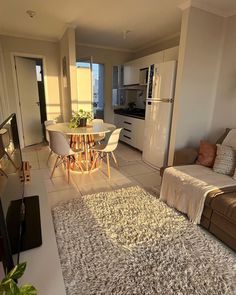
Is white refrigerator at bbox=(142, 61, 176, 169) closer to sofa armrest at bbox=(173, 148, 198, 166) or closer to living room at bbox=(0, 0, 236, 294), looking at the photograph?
living room at bbox=(0, 0, 236, 294)

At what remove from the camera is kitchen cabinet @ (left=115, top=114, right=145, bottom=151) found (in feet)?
13.5

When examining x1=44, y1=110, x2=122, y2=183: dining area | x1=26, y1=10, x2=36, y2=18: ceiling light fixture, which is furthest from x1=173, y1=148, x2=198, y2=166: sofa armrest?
x1=26, y1=10, x2=36, y2=18: ceiling light fixture

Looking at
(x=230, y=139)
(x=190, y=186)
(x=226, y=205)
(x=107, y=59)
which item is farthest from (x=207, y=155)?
(x=107, y=59)

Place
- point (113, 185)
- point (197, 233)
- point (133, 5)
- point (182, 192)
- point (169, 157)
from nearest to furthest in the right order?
point (197, 233)
point (182, 192)
point (133, 5)
point (113, 185)
point (169, 157)

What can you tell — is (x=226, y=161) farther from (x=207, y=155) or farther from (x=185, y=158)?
(x=185, y=158)

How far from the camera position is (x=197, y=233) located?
1779 millimetres

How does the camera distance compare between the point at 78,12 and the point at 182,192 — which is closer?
the point at 182,192

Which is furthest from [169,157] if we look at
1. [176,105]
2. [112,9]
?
[112,9]

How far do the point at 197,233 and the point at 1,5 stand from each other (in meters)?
3.79

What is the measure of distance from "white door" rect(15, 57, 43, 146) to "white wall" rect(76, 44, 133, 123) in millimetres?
1232

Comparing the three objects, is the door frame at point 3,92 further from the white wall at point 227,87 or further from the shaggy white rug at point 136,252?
the white wall at point 227,87

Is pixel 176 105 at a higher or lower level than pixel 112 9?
lower

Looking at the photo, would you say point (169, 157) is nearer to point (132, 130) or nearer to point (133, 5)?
point (132, 130)

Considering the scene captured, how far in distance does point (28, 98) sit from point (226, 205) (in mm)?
4510
